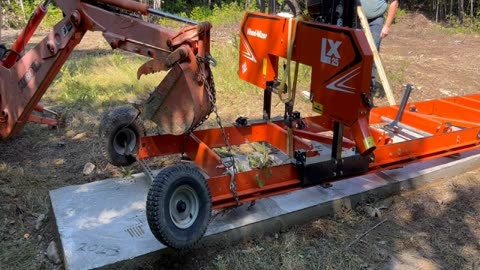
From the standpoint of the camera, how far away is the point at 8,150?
18.7 ft

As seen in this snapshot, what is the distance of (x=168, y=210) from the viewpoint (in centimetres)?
328

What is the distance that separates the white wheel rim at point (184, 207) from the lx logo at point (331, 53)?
4.76 ft

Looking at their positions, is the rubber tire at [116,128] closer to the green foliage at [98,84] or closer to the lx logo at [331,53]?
the lx logo at [331,53]

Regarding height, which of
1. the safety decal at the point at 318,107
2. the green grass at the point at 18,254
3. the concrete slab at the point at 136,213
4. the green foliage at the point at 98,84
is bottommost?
the green grass at the point at 18,254

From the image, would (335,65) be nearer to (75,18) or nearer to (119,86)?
(75,18)

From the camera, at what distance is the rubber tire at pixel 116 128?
4570 millimetres

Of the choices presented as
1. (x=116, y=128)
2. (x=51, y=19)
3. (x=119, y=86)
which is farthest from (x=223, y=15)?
(x=116, y=128)

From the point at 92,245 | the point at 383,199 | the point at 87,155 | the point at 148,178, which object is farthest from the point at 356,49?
the point at 87,155

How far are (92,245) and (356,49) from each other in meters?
2.38

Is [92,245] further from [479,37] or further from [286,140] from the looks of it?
[479,37]

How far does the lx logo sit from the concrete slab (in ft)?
4.09

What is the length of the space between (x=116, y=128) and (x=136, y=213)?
97 centimetres

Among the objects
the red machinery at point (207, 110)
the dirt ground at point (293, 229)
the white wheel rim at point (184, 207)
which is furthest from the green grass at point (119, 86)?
the white wheel rim at point (184, 207)

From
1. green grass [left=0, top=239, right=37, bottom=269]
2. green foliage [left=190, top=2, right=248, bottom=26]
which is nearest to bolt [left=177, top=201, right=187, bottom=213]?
green grass [left=0, top=239, right=37, bottom=269]
